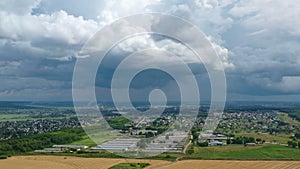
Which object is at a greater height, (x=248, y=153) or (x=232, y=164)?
(x=248, y=153)

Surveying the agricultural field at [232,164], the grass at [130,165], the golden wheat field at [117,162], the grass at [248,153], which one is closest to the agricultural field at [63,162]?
the golden wheat field at [117,162]

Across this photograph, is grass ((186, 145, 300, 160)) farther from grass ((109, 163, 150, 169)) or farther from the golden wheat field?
grass ((109, 163, 150, 169))

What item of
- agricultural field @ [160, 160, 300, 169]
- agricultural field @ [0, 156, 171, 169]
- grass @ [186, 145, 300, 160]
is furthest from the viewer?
grass @ [186, 145, 300, 160]

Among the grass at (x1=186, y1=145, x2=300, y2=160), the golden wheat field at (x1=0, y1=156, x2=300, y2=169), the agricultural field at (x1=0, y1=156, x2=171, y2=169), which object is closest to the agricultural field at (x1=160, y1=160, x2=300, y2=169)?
the golden wheat field at (x1=0, y1=156, x2=300, y2=169)

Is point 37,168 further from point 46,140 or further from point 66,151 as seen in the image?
point 46,140

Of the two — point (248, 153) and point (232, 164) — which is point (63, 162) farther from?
point (248, 153)

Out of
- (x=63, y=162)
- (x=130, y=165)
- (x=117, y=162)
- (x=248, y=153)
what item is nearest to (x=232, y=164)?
(x=248, y=153)

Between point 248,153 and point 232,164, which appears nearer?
point 232,164
